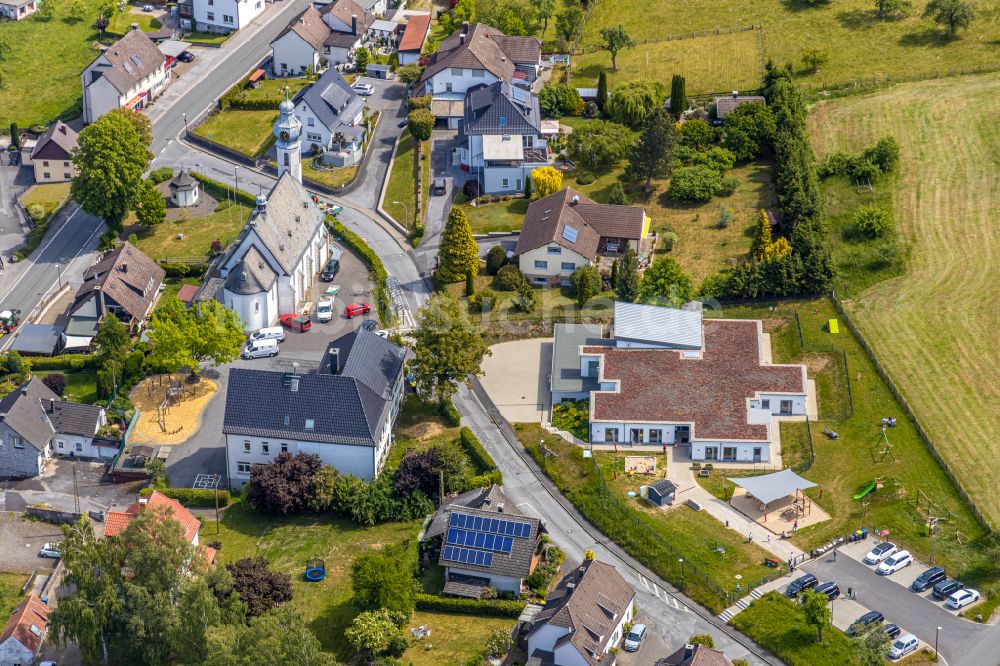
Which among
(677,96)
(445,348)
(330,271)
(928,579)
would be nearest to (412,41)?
(677,96)

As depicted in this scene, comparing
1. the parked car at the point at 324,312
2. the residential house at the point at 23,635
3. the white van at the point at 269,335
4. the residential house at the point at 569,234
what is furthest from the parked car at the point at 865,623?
the parked car at the point at 324,312

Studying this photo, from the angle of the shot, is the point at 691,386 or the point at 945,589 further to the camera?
the point at 691,386

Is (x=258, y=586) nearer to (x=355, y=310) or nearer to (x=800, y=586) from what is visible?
(x=800, y=586)

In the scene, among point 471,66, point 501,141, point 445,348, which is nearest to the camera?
point 445,348

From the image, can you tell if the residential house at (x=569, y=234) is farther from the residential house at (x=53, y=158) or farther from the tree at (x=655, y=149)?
the residential house at (x=53, y=158)

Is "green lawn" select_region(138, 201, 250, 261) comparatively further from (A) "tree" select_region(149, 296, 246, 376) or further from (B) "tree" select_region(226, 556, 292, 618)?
(B) "tree" select_region(226, 556, 292, 618)

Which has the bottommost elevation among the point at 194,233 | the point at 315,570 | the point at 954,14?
the point at 315,570
